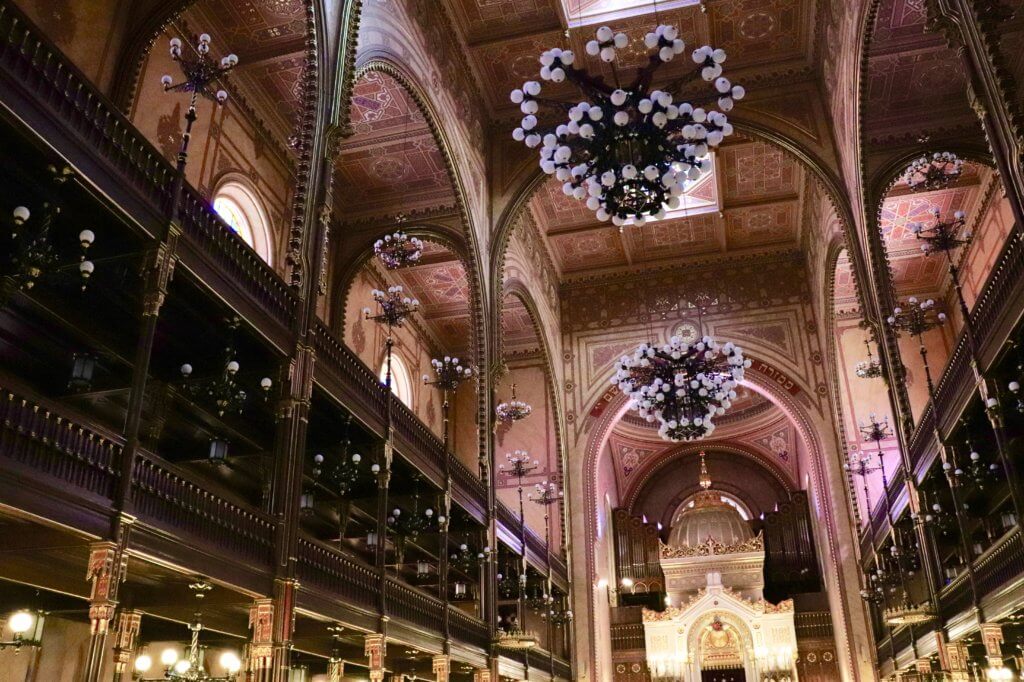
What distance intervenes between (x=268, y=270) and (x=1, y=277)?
2.68m

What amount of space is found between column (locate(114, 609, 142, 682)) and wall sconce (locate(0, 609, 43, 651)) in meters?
0.98

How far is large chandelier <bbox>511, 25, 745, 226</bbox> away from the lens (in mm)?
9562

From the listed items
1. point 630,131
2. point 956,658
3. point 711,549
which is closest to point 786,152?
point 630,131

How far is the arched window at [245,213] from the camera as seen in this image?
15320 mm

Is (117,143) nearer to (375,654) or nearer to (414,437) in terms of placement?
(375,654)

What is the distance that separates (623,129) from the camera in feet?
32.8

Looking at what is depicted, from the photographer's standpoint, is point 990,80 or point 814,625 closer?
point 990,80

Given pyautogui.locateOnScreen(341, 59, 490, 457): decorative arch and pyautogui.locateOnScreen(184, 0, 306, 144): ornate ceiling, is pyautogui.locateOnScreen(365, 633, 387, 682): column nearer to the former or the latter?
pyautogui.locateOnScreen(341, 59, 490, 457): decorative arch

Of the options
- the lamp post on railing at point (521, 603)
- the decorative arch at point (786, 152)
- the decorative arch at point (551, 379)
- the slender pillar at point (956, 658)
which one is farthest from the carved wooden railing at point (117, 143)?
the decorative arch at point (551, 379)

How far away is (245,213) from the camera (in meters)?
16.0

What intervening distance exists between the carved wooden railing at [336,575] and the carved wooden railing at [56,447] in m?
3.19

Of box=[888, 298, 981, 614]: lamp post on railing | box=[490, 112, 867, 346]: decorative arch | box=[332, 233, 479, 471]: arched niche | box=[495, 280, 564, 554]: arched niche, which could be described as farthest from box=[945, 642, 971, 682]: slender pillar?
box=[495, 280, 564, 554]: arched niche

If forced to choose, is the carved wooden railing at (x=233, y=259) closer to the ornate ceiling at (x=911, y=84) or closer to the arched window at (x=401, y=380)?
the ornate ceiling at (x=911, y=84)

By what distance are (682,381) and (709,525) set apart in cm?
1553
